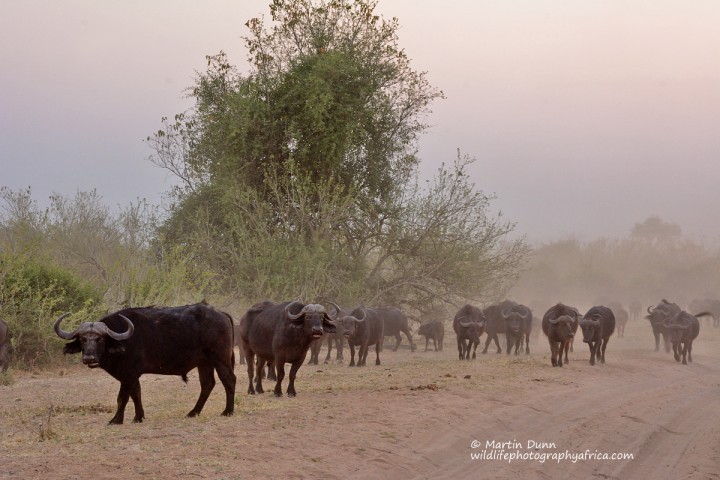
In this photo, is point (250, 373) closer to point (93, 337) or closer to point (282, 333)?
point (282, 333)

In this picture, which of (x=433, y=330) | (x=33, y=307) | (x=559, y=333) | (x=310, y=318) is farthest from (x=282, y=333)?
(x=433, y=330)

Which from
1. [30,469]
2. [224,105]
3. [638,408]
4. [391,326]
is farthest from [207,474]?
[224,105]

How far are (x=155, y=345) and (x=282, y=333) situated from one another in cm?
332

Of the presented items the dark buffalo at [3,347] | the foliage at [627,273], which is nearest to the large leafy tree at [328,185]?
the dark buffalo at [3,347]

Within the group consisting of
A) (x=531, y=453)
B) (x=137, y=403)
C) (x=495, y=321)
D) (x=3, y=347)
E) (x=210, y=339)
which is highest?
(x=495, y=321)

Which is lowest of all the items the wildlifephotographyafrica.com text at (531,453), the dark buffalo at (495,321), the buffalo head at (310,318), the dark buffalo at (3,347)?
the wildlifephotographyafrica.com text at (531,453)

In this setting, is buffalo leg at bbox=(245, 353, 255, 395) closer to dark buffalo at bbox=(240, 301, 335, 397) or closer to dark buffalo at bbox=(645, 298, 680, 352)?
dark buffalo at bbox=(240, 301, 335, 397)

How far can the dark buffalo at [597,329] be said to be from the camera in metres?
23.8

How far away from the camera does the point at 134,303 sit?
22609 mm

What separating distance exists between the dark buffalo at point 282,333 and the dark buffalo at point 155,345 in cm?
208

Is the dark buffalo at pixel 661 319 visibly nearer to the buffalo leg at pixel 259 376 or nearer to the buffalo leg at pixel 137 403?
the buffalo leg at pixel 259 376

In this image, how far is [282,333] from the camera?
14.9m

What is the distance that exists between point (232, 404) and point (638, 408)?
26.9 feet

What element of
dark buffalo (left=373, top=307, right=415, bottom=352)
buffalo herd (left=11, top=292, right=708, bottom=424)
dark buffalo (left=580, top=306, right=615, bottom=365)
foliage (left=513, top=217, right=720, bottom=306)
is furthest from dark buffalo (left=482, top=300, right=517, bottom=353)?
foliage (left=513, top=217, right=720, bottom=306)
